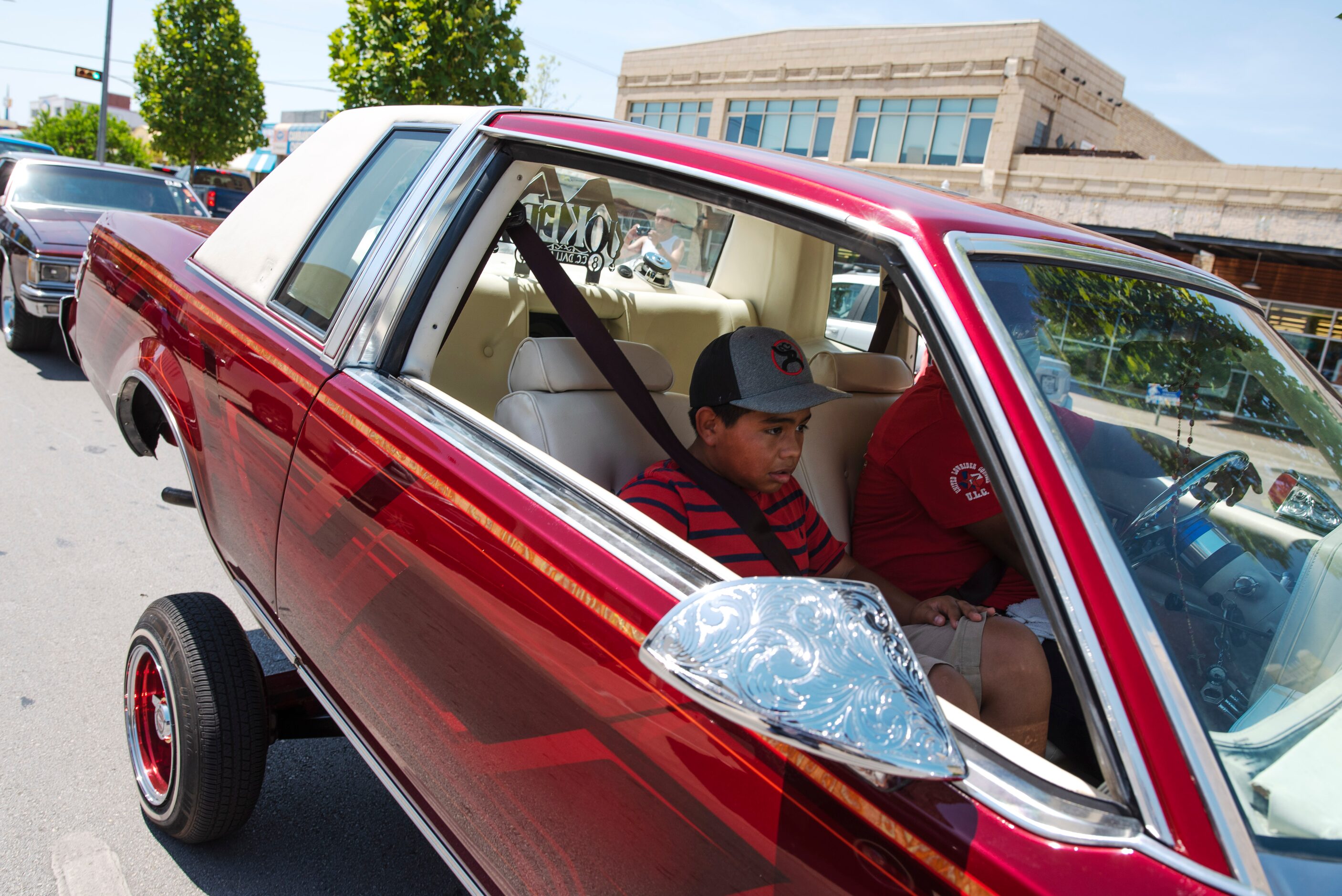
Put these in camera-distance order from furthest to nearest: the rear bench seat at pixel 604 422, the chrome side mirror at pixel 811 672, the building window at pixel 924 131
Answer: the building window at pixel 924 131
the rear bench seat at pixel 604 422
the chrome side mirror at pixel 811 672

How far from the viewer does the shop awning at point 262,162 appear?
96.3 ft

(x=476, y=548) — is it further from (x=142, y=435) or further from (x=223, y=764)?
(x=142, y=435)

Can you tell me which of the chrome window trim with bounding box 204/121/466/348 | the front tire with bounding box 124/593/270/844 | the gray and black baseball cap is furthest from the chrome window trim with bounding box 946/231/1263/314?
the front tire with bounding box 124/593/270/844

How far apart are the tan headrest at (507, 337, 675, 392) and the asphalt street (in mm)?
1351

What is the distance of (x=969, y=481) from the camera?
90.0 inches

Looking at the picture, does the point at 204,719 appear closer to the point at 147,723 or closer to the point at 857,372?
the point at 147,723

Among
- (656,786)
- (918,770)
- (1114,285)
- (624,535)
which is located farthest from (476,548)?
(1114,285)

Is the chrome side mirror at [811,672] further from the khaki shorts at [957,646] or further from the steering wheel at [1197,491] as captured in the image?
the khaki shorts at [957,646]

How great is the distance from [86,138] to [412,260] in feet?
167

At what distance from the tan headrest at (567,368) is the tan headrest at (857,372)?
847 mm

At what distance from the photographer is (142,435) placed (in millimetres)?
2869

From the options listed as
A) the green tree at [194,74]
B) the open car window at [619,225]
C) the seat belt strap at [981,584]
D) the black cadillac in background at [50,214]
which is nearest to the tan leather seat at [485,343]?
the open car window at [619,225]

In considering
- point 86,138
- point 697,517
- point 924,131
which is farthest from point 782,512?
point 86,138

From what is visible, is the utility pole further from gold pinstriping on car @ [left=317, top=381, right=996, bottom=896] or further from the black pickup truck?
gold pinstriping on car @ [left=317, top=381, right=996, bottom=896]
